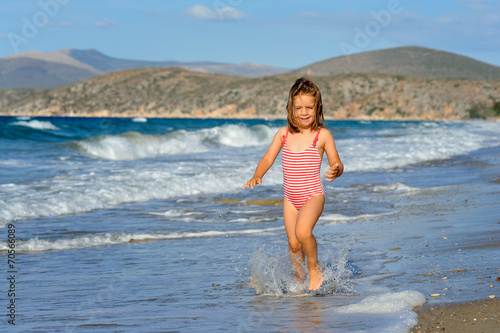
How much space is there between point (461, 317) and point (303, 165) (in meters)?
1.72

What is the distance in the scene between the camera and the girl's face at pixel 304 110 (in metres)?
4.85

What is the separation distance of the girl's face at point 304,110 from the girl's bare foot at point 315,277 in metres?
1.12

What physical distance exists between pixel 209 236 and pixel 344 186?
18.7 ft

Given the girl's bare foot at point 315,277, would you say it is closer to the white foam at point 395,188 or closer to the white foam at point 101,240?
the white foam at point 101,240

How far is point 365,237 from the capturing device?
708 cm

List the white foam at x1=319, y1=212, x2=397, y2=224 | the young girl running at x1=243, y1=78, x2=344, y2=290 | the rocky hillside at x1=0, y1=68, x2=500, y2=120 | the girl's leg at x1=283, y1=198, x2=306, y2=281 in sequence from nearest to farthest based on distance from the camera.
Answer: the young girl running at x1=243, y1=78, x2=344, y2=290 → the girl's leg at x1=283, y1=198, x2=306, y2=281 → the white foam at x1=319, y1=212, x2=397, y2=224 → the rocky hillside at x1=0, y1=68, x2=500, y2=120

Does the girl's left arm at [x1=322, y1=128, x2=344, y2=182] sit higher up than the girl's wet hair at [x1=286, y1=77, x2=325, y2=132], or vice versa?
the girl's wet hair at [x1=286, y1=77, x2=325, y2=132]

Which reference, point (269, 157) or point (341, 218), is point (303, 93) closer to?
point (269, 157)

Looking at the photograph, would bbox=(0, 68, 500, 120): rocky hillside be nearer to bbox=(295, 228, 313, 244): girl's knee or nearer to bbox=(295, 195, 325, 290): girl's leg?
bbox=(295, 195, 325, 290): girl's leg

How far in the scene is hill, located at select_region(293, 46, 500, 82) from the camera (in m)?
143

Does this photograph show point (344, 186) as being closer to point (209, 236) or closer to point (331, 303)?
point (209, 236)

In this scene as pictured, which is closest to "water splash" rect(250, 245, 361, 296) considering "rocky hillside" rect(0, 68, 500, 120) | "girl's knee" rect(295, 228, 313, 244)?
"girl's knee" rect(295, 228, 313, 244)

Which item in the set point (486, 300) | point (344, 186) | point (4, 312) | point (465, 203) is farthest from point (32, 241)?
point (344, 186)

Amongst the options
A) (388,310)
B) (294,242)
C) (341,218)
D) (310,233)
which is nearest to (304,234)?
(310,233)
